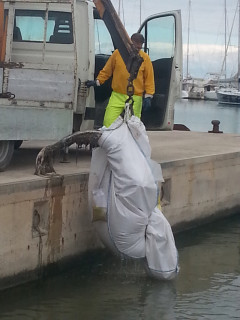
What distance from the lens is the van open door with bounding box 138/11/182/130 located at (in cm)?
1147

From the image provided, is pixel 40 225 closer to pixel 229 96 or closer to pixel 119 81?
pixel 119 81

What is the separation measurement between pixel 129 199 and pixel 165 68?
11.9ft

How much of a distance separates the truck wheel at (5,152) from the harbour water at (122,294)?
157 cm

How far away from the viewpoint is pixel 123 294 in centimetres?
879

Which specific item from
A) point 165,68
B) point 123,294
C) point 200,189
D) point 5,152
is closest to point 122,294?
point 123,294

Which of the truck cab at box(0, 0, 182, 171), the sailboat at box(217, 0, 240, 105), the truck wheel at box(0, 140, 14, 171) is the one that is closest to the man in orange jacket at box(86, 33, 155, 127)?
the truck cab at box(0, 0, 182, 171)

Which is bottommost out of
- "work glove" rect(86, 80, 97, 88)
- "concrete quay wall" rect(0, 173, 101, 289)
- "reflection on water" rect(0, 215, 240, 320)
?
"reflection on water" rect(0, 215, 240, 320)


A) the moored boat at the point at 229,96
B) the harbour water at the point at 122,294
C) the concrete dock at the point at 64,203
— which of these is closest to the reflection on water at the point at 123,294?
the harbour water at the point at 122,294

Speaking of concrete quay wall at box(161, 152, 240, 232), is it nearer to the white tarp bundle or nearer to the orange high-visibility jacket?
the orange high-visibility jacket

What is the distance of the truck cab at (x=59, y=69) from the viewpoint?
9273 mm

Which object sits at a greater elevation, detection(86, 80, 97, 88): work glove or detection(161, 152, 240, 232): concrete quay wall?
detection(86, 80, 97, 88): work glove

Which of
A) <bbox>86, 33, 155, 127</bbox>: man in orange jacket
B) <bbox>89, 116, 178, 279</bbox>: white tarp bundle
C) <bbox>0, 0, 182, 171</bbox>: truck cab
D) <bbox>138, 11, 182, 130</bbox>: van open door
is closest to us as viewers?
<bbox>89, 116, 178, 279</bbox>: white tarp bundle

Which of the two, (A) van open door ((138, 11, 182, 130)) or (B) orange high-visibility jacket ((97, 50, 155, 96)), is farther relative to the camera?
(A) van open door ((138, 11, 182, 130))

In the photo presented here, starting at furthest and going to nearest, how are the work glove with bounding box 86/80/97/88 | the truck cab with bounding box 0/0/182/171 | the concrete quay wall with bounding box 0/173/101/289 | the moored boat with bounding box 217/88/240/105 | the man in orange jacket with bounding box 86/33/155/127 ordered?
1. the moored boat with bounding box 217/88/240/105
2. the work glove with bounding box 86/80/97/88
3. the man in orange jacket with bounding box 86/33/155/127
4. the truck cab with bounding box 0/0/182/171
5. the concrete quay wall with bounding box 0/173/101/289
